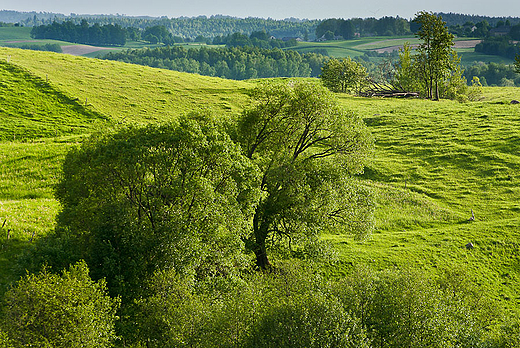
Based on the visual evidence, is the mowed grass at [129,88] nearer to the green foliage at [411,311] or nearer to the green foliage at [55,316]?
the green foliage at [55,316]

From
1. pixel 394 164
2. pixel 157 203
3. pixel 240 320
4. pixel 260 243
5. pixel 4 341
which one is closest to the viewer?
pixel 4 341

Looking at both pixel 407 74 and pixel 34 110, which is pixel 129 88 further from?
pixel 407 74

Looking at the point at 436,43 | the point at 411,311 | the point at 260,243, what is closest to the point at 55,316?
the point at 260,243

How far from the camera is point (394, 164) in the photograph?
5616 centimetres

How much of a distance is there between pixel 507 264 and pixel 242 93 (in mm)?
61464

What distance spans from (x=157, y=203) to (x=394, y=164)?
40197mm

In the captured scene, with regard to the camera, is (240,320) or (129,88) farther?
(129,88)

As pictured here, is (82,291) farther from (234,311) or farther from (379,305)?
(379,305)

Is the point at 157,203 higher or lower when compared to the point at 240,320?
higher

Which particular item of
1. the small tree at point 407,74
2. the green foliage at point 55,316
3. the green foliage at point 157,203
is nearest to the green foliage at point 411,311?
the green foliage at point 157,203

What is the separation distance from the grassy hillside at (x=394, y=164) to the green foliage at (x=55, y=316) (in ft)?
26.8

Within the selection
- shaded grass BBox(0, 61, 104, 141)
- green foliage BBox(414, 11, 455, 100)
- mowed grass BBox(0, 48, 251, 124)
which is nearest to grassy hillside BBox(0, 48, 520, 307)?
mowed grass BBox(0, 48, 251, 124)

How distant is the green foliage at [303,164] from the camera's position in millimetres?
28828

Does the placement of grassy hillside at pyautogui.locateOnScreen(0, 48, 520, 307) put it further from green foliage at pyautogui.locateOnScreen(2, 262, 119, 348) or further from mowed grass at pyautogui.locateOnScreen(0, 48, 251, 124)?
green foliage at pyautogui.locateOnScreen(2, 262, 119, 348)
